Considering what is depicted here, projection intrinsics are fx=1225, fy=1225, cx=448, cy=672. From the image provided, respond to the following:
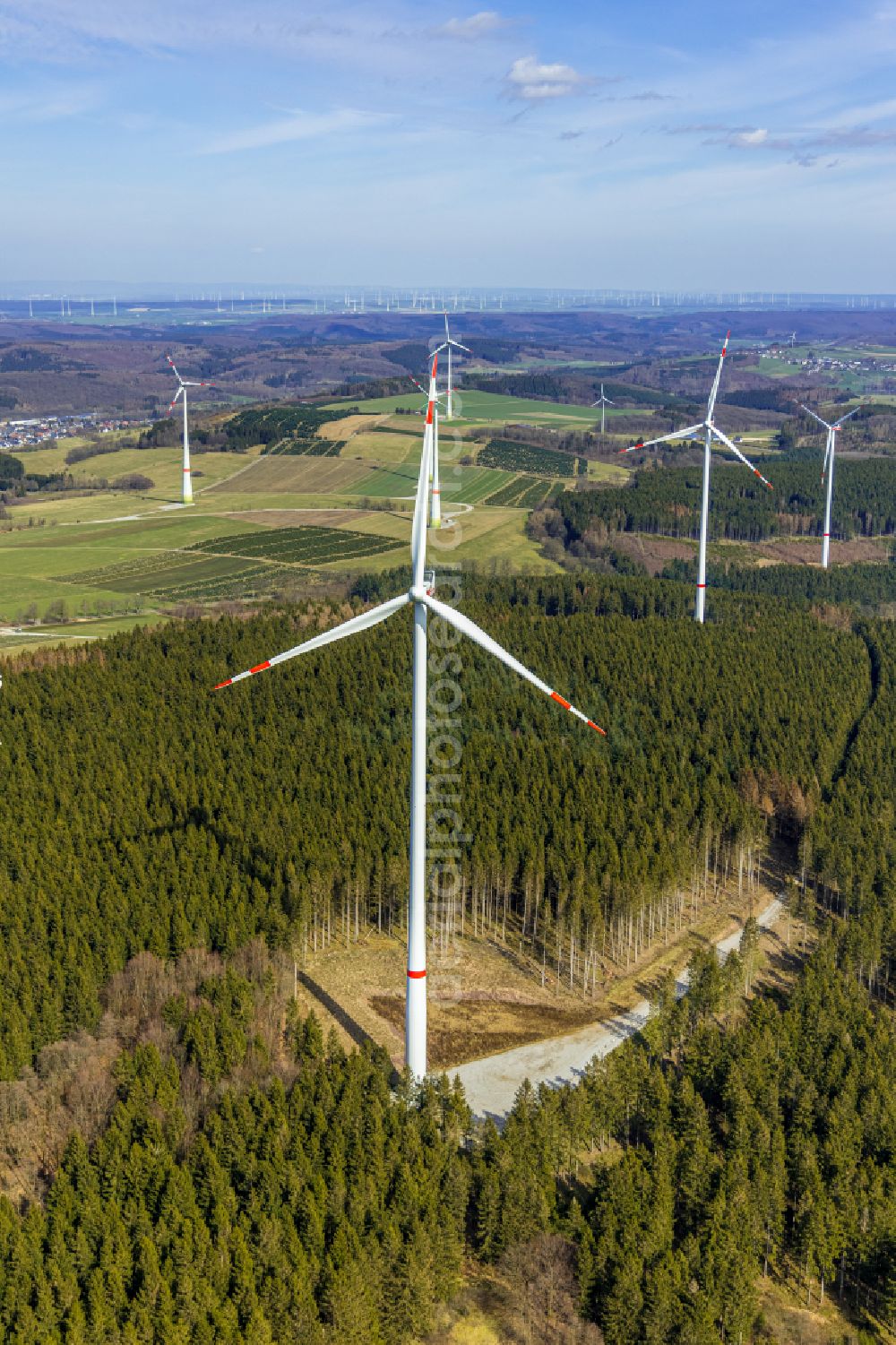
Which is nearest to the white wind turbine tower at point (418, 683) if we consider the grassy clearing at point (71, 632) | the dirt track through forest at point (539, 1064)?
the dirt track through forest at point (539, 1064)

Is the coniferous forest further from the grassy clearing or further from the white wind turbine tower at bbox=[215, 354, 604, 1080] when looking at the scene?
the grassy clearing

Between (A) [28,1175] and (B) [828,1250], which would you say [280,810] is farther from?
(B) [828,1250]

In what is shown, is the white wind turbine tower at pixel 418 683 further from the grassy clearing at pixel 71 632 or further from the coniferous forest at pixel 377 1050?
the grassy clearing at pixel 71 632

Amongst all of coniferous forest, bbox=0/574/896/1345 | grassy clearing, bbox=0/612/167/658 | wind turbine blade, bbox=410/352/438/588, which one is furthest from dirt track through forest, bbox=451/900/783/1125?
grassy clearing, bbox=0/612/167/658

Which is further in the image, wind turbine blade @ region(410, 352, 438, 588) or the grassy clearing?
the grassy clearing

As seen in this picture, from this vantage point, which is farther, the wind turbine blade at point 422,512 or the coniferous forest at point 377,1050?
the wind turbine blade at point 422,512

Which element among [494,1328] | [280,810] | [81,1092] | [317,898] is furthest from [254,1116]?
[280,810]
